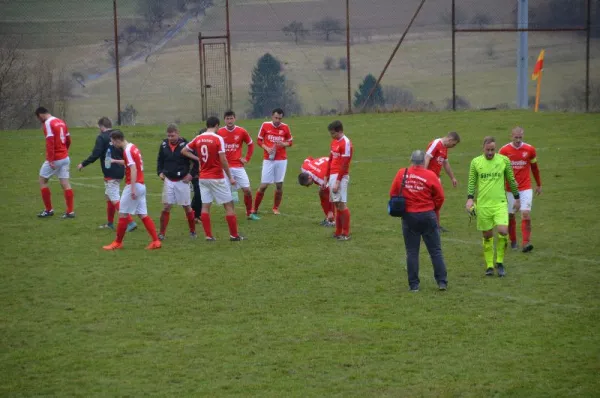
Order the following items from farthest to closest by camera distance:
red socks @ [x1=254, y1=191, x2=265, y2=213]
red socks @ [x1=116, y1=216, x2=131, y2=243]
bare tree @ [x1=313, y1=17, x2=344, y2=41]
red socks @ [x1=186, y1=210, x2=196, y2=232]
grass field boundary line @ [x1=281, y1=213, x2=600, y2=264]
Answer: bare tree @ [x1=313, y1=17, x2=344, y2=41] → red socks @ [x1=254, y1=191, x2=265, y2=213] → red socks @ [x1=186, y1=210, x2=196, y2=232] → red socks @ [x1=116, y1=216, x2=131, y2=243] → grass field boundary line @ [x1=281, y1=213, x2=600, y2=264]

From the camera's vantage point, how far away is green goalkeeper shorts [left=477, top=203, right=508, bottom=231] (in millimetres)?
14094

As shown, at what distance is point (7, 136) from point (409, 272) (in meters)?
24.6

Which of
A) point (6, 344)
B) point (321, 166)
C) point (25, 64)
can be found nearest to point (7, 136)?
point (25, 64)

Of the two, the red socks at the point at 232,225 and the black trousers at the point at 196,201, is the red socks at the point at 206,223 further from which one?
the black trousers at the point at 196,201

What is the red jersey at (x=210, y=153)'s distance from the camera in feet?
54.9

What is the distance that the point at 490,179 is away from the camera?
14.3 m

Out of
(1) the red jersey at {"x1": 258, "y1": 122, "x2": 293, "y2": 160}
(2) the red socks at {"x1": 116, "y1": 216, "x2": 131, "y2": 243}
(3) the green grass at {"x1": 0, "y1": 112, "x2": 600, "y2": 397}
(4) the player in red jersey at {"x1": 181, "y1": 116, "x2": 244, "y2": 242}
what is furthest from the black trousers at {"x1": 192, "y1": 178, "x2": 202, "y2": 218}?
(2) the red socks at {"x1": 116, "y1": 216, "x2": 131, "y2": 243}

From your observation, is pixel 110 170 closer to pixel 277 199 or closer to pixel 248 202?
pixel 248 202

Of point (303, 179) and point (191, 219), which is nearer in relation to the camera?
point (191, 219)

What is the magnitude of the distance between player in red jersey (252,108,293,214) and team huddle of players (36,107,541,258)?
0.07 ft

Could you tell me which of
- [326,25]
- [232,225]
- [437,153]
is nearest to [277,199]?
[232,225]

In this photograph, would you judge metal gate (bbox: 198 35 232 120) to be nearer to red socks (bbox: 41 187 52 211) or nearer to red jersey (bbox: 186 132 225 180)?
red socks (bbox: 41 187 52 211)

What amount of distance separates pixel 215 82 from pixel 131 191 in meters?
23.7

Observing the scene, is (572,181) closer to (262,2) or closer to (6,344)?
(6,344)
